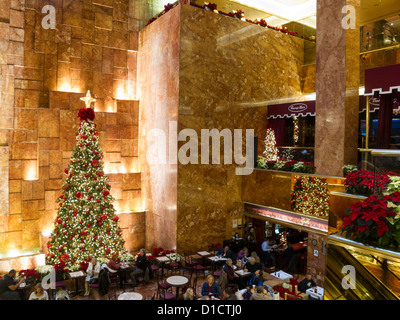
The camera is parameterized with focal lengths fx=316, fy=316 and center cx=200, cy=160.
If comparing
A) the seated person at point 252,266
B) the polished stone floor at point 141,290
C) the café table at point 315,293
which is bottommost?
the polished stone floor at point 141,290

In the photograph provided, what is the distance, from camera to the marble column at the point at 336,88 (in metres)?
9.45

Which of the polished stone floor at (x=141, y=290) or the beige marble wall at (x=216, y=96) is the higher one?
the beige marble wall at (x=216, y=96)

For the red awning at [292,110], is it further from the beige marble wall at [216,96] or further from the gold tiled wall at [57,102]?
the gold tiled wall at [57,102]

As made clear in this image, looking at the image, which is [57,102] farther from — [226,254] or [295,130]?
[295,130]

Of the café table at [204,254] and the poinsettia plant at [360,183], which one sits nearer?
the poinsettia plant at [360,183]

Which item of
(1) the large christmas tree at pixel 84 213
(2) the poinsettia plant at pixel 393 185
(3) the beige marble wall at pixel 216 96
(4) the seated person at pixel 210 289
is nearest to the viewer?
(2) the poinsettia plant at pixel 393 185

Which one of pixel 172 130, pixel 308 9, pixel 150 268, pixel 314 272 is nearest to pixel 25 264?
pixel 150 268

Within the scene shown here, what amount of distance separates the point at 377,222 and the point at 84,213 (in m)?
8.57

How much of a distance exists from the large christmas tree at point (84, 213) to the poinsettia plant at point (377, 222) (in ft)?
26.5

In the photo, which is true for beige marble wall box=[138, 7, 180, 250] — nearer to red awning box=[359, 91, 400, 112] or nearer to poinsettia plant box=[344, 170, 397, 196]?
poinsettia plant box=[344, 170, 397, 196]

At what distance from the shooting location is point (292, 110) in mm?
12453

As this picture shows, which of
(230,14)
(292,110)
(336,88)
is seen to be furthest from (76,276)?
(230,14)

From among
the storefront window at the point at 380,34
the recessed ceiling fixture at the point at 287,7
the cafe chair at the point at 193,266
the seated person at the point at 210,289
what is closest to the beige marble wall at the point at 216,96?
the cafe chair at the point at 193,266
